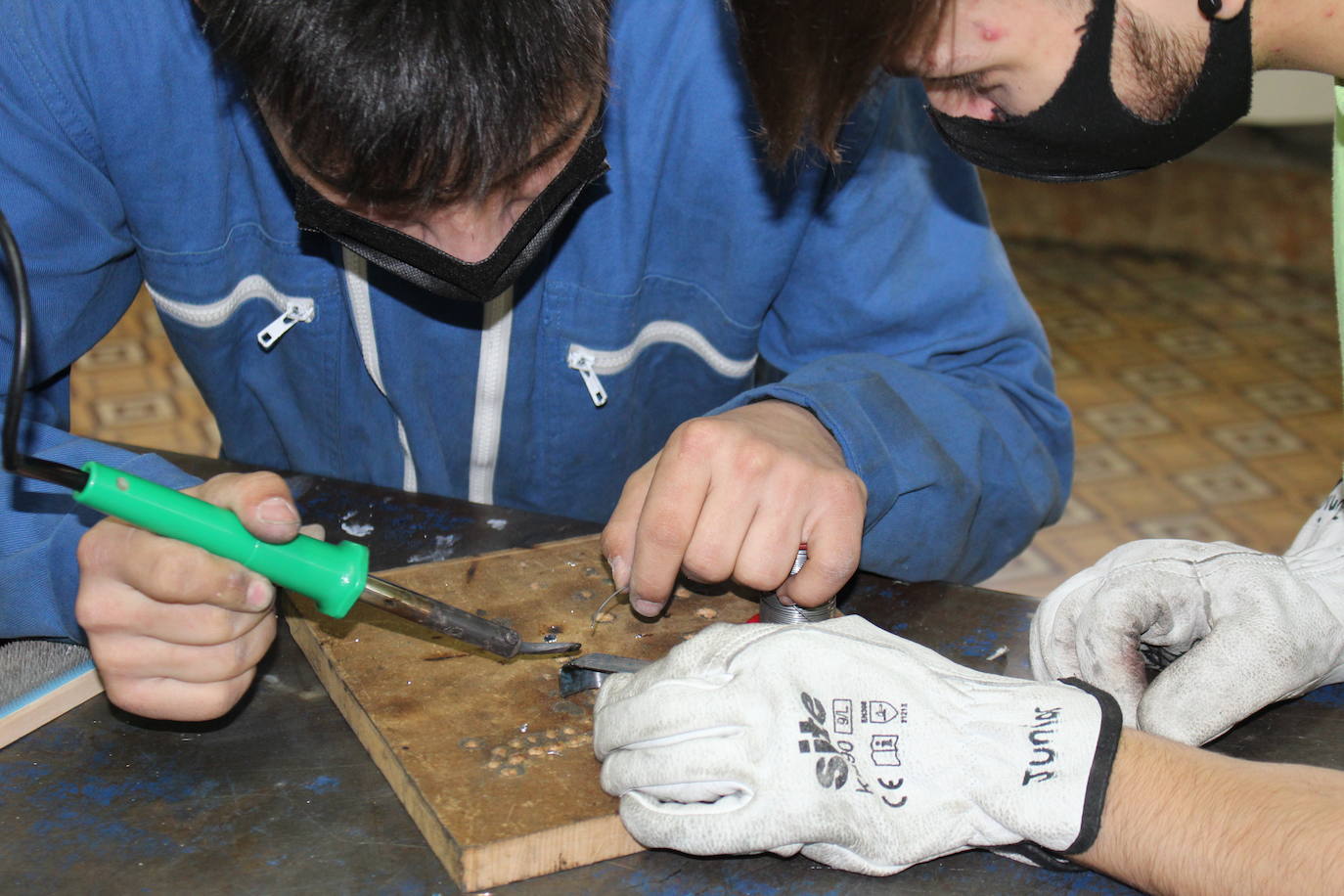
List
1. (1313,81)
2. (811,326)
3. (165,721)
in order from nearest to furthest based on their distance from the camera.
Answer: (165,721) < (811,326) < (1313,81)

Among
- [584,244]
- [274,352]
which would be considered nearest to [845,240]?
[584,244]

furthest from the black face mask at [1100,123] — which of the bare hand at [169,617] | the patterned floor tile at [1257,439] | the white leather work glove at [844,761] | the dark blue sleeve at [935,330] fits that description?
the patterned floor tile at [1257,439]

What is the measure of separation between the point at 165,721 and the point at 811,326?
2.71ft

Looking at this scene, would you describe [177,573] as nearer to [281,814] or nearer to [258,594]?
[258,594]

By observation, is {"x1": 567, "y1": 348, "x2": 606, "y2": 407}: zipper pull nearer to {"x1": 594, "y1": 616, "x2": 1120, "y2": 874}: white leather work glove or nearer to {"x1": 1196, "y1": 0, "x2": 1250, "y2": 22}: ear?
{"x1": 594, "y1": 616, "x2": 1120, "y2": 874}: white leather work glove

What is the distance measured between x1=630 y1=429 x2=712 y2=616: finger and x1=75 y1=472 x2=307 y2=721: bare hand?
1.03ft

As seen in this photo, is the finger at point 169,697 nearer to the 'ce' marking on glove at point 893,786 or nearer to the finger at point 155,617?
the finger at point 155,617

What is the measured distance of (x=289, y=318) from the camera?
1501 millimetres

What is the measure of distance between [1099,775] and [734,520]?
0.37 meters

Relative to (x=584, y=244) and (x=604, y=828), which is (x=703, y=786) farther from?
(x=584, y=244)

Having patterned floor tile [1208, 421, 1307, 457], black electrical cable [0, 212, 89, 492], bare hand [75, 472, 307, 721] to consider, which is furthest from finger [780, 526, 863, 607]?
patterned floor tile [1208, 421, 1307, 457]

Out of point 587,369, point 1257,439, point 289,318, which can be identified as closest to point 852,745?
point 587,369

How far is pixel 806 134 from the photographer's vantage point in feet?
3.93

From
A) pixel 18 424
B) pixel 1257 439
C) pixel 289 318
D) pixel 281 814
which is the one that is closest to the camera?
pixel 18 424
